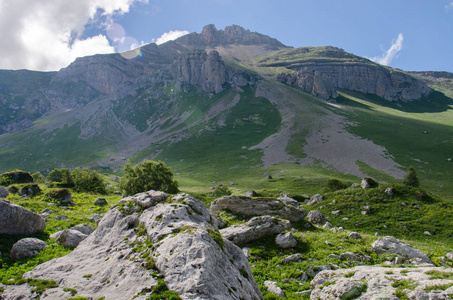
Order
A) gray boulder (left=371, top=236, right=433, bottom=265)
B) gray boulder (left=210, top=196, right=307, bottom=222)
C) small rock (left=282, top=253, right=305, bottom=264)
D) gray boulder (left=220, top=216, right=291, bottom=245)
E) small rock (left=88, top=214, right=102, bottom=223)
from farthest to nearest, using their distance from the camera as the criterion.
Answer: gray boulder (left=210, top=196, right=307, bottom=222)
small rock (left=88, top=214, right=102, bottom=223)
gray boulder (left=220, top=216, right=291, bottom=245)
small rock (left=282, top=253, right=305, bottom=264)
gray boulder (left=371, top=236, right=433, bottom=265)

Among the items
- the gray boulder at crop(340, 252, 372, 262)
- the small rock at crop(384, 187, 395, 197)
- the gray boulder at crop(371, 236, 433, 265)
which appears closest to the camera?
the gray boulder at crop(371, 236, 433, 265)

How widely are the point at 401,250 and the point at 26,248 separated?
26.6m

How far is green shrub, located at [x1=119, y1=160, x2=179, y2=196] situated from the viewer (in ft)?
143

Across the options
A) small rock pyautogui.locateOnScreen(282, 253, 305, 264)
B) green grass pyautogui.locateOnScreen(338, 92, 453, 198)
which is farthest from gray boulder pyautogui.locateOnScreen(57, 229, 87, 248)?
green grass pyautogui.locateOnScreen(338, 92, 453, 198)

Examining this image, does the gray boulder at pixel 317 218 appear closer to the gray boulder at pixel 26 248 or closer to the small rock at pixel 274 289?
the small rock at pixel 274 289

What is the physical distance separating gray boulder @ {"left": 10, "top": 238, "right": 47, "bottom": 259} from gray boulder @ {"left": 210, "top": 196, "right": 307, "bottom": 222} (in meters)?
19.1

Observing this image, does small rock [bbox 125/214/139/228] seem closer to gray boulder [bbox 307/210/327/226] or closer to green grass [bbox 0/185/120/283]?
green grass [bbox 0/185/120/283]

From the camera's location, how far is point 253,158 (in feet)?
388

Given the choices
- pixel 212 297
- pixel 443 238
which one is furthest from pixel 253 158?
pixel 212 297

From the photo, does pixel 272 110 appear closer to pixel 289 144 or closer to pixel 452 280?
pixel 289 144

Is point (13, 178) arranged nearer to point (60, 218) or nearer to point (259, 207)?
point (60, 218)

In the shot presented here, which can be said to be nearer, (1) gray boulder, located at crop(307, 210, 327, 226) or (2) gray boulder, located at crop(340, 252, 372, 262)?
(2) gray boulder, located at crop(340, 252, 372, 262)

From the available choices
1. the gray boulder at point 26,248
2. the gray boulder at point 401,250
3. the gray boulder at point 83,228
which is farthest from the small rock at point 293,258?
the gray boulder at point 26,248

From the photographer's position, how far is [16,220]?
59.7 ft
